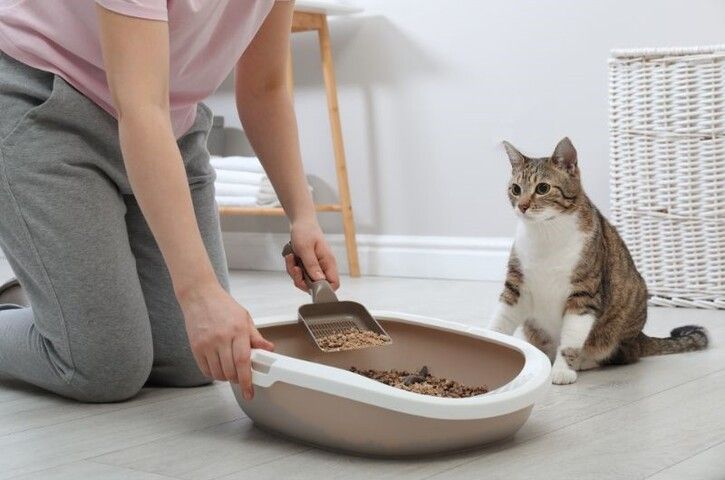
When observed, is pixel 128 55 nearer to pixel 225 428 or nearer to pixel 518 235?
pixel 225 428

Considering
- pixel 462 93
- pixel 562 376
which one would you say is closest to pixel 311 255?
pixel 562 376

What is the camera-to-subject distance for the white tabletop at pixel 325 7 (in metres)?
2.91

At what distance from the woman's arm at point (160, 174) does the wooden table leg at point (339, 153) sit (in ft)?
6.25

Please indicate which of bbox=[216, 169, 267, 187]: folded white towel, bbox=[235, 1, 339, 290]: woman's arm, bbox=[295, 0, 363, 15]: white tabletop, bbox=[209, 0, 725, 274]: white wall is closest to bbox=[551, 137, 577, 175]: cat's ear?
bbox=[235, 1, 339, 290]: woman's arm

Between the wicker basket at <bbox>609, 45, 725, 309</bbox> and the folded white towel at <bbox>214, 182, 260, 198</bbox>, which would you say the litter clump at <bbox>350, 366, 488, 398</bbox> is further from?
the folded white towel at <bbox>214, 182, 260, 198</bbox>

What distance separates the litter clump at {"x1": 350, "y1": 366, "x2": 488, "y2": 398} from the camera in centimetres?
134

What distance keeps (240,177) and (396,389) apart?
83.3 inches

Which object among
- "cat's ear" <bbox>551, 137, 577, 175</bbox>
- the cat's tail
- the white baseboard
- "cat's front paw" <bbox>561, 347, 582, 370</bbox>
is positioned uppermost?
"cat's ear" <bbox>551, 137, 577, 175</bbox>

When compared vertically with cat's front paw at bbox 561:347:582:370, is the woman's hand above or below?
above

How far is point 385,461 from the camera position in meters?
1.18

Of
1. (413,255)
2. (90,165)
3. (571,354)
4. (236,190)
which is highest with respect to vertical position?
(90,165)

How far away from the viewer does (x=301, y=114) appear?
3.34m

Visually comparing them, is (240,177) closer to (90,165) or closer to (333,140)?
(333,140)

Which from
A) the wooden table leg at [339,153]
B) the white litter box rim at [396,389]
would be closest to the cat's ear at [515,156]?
the white litter box rim at [396,389]
